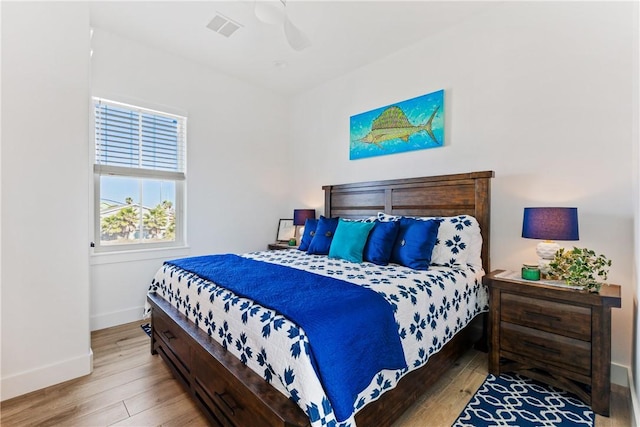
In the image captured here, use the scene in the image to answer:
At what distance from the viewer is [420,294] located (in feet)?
5.71

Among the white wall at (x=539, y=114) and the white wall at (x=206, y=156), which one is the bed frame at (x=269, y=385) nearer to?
the white wall at (x=539, y=114)

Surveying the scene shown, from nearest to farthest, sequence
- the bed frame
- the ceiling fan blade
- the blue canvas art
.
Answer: the bed frame < the ceiling fan blade < the blue canvas art

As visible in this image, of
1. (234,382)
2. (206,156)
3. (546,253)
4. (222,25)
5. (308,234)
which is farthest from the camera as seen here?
(206,156)

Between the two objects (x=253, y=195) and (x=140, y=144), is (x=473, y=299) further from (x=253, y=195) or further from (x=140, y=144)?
(x=140, y=144)

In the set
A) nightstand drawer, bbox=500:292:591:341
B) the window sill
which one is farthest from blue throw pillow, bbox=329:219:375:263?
the window sill

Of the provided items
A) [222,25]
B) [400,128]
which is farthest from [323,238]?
[222,25]

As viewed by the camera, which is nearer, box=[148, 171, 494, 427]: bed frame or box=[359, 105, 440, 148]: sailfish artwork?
box=[148, 171, 494, 427]: bed frame

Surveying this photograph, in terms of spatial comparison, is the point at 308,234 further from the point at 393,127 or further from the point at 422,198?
the point at 393,127

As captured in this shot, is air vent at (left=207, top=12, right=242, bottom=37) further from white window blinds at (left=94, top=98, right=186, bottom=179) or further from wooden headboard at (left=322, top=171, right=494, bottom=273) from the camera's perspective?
wooden headboard at (left=322, top=171, right=494, bottom=273)

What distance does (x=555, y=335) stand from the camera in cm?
186

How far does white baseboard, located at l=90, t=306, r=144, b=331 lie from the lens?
287cm

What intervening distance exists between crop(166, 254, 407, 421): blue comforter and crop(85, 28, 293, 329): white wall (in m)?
1.89

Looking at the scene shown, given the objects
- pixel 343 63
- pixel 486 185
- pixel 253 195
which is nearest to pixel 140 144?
pixel 253 195

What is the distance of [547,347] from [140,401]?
103 inches
